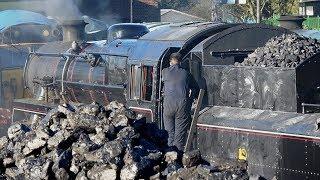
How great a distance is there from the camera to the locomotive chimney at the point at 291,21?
63.2 ft

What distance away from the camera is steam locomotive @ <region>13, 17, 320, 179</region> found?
8.27m

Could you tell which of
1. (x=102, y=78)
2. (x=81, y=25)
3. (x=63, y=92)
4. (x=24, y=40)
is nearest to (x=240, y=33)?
(x=102, y=78)

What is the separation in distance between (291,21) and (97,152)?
1293 cm

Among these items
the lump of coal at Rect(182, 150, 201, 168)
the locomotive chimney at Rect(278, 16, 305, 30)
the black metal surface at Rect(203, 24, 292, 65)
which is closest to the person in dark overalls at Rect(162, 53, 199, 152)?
the black metal surface at Rect(203, 24, 292, 65)

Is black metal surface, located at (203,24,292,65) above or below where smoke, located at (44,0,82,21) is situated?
below

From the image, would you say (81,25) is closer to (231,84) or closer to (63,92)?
(63,92)

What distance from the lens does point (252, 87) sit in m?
9.28

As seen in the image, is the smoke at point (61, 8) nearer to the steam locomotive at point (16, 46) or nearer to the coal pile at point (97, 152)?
the steam locomotive at point (16, 46)

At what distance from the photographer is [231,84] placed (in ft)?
31.5

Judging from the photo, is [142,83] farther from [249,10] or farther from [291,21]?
[249,10]

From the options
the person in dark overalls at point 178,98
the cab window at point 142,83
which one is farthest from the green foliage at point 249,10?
the person in dark overalls at point 178,98

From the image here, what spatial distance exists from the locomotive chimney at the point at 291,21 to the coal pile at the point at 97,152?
38.0ft

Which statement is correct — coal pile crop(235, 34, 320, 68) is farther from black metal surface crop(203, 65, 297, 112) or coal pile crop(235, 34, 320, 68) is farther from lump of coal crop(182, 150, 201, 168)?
lump of coal crop(182, 150, 201, 168)

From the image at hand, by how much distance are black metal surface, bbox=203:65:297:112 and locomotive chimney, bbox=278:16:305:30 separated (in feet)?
32.8
